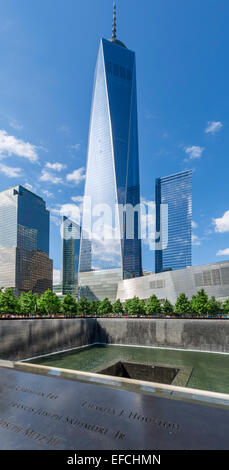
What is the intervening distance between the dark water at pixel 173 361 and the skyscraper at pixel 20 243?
150853 millimetres

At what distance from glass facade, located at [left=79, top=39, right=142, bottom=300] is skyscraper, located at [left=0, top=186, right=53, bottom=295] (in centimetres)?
5286

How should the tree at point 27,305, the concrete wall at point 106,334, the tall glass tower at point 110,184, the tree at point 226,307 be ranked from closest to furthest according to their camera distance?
the concrete wall at point 106,334, the tree at point 226,307, the tree at point 27,305, the tall glass tower at point 110,184

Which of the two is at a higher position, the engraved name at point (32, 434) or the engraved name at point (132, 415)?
the engraved name at point (132, 415)

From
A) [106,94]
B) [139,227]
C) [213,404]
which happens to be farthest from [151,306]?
[106,94]

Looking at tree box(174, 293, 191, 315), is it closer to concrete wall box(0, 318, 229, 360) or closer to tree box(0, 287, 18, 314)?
concrete wall box(0, 318, 229, 360)

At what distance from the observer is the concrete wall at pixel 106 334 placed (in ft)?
89.6

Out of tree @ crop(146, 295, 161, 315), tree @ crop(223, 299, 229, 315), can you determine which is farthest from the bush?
tree @ crop(223, 299, 229, 315)

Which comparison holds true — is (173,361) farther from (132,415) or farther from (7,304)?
(7,304)

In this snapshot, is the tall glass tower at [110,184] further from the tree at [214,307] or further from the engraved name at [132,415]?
the engraved name at [132,415]

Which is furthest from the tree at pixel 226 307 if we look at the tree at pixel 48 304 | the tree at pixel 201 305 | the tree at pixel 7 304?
the tree at pixel 7 304

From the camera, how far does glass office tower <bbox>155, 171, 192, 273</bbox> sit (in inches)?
6796

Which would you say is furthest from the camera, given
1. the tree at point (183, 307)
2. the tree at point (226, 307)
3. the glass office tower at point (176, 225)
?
the glass office tower at point (176, 225)
